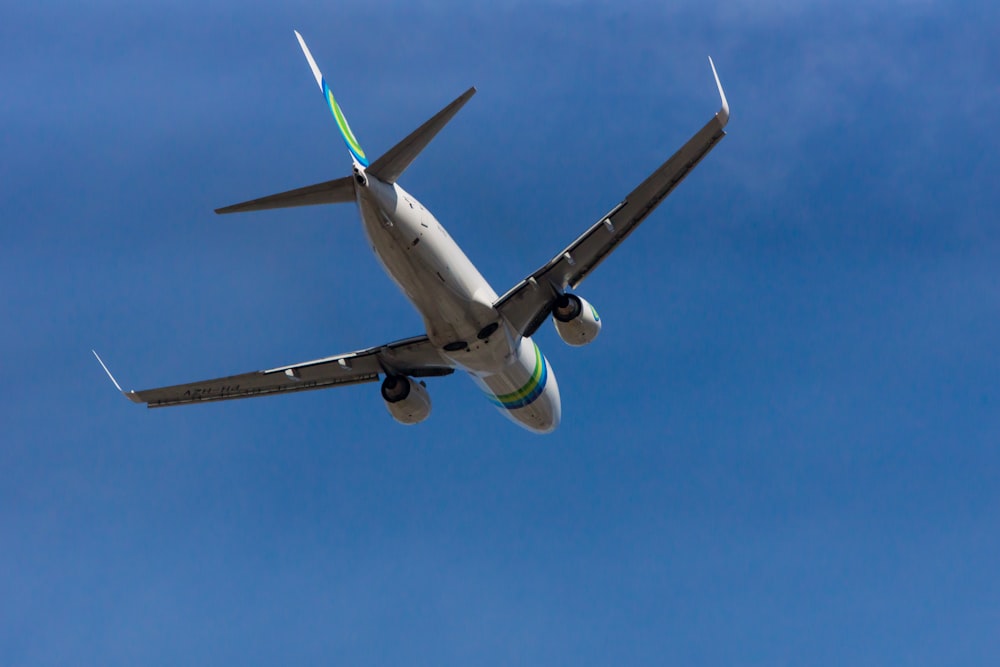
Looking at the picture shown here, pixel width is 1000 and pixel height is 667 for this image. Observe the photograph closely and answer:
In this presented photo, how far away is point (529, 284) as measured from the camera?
28.5 m

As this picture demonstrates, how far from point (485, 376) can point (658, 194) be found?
24.7ft

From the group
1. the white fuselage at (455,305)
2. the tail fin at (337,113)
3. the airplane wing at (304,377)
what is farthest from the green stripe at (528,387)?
the tail fin at (337,113)

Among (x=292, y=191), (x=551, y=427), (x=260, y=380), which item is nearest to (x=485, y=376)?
(x=551, y=427)

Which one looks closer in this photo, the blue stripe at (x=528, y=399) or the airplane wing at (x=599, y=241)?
the airplane wing at (x=599, y=241)

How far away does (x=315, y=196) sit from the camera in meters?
23.4

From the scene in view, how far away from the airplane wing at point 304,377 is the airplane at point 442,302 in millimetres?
32

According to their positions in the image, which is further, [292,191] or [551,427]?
[551,427]

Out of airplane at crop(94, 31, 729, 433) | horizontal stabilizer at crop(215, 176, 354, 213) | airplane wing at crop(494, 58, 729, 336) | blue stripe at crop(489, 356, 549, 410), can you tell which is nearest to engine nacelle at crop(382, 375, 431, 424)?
airplane at crop(94, 31, 729, 433)

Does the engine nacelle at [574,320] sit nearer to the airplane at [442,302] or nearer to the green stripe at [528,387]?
the airplane at [442,302]

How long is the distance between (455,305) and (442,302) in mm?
475

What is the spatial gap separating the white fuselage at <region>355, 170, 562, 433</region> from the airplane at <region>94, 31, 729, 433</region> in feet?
0.11

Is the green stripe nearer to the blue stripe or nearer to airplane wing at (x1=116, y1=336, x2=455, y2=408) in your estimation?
the blue stripe

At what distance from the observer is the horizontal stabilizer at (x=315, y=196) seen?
75.4ft

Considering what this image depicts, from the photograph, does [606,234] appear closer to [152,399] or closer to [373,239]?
[373,239]
